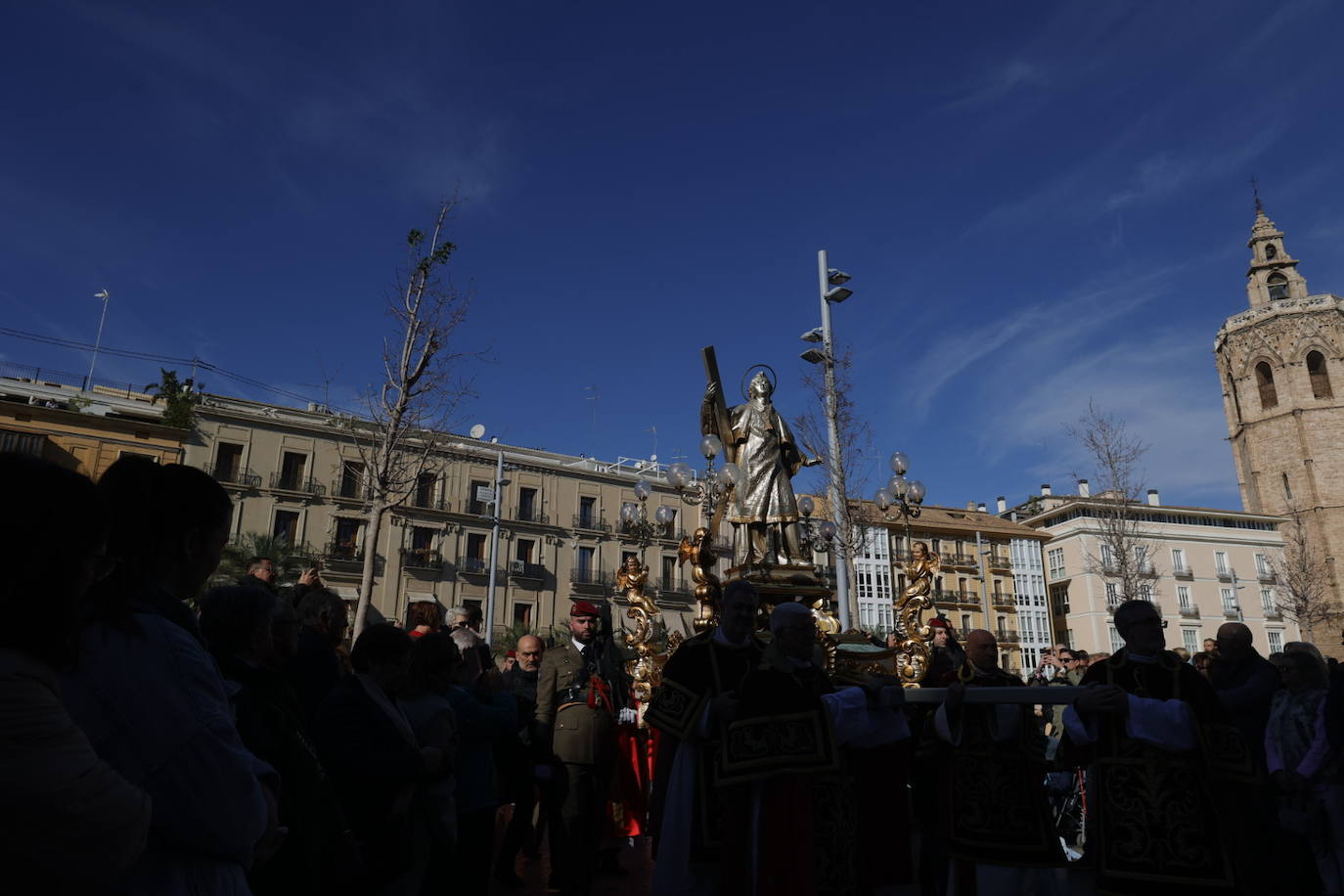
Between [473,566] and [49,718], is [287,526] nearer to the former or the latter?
[473,566]

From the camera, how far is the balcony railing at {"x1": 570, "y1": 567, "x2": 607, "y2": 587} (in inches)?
1690

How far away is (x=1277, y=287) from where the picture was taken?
70.6 meters

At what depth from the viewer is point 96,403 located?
3672 centimetres

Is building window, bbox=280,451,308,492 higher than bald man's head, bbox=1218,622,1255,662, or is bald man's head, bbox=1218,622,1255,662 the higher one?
building window, bbox=280,451,308,492

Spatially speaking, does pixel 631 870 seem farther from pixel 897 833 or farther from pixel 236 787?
pixel 236 787

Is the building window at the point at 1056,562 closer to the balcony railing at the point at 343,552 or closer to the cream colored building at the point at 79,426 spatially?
the balcony railing at the point at 343,552

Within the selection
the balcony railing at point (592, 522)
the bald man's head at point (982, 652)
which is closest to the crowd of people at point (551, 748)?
the bald man's head at point (982, 652)

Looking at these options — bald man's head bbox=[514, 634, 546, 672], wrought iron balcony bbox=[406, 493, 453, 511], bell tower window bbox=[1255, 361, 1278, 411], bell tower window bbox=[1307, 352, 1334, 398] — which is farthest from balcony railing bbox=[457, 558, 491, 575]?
bell tower window bbox=[1307, 352, 1334, 398]

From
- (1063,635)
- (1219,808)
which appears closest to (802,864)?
(1219,808)

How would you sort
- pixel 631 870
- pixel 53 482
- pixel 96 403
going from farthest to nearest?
Result: 1. pixel 96 403
2. pixel 631 870
3. pixel 53 482

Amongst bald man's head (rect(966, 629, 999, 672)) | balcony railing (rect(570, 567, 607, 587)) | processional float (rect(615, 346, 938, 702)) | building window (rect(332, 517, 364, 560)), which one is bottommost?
bald man's head (rect(966, 629, 999, 672))

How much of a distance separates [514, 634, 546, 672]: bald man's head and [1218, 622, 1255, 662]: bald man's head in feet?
17.5

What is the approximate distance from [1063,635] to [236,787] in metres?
62.8

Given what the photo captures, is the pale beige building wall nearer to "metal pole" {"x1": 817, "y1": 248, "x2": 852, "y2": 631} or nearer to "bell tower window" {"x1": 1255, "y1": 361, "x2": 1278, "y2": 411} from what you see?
"bell tower window" {"x1": 1255, "y1": 361, "x2": 1278, "y2": 411}
